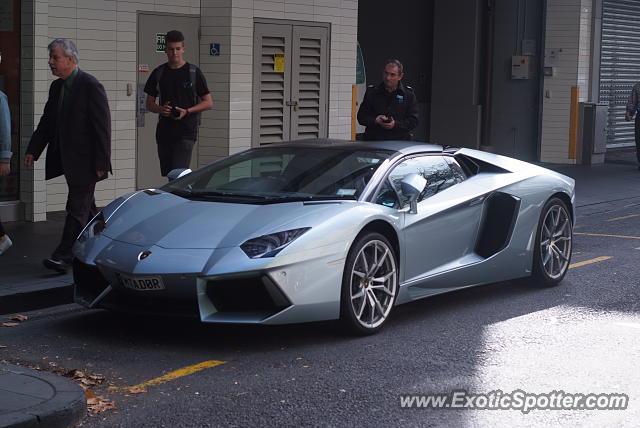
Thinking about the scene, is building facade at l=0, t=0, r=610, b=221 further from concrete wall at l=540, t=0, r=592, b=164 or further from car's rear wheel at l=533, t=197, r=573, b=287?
car's rear wheel at l=533, t=197, r=573, b=287

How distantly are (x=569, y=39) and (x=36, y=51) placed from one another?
12.1 metres

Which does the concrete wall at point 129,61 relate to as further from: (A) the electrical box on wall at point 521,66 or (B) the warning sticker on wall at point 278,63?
(A) the electrical box on wall at point 521,66

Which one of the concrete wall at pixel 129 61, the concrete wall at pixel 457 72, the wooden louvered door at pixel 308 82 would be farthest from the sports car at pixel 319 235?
the concrete wall at pixel 457 72

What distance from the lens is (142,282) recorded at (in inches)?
262

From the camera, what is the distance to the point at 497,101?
21641mm

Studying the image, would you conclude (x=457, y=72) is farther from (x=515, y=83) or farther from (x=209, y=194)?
(x=209, y=194)

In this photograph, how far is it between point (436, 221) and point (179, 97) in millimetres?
3652

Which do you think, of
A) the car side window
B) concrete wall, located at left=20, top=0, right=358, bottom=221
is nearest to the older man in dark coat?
the car side window

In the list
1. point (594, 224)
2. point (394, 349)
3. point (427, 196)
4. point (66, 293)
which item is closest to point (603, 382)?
point (394, 349)

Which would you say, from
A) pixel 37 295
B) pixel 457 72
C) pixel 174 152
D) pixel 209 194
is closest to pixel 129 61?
pixel 174 152

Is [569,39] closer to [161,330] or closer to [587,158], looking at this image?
[587,158]

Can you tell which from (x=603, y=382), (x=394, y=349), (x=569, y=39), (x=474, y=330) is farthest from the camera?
(x=569, y=39)

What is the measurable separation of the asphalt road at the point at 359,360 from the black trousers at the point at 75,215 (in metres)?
1.01

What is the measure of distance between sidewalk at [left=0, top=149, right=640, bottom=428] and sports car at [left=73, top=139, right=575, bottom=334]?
97cm
